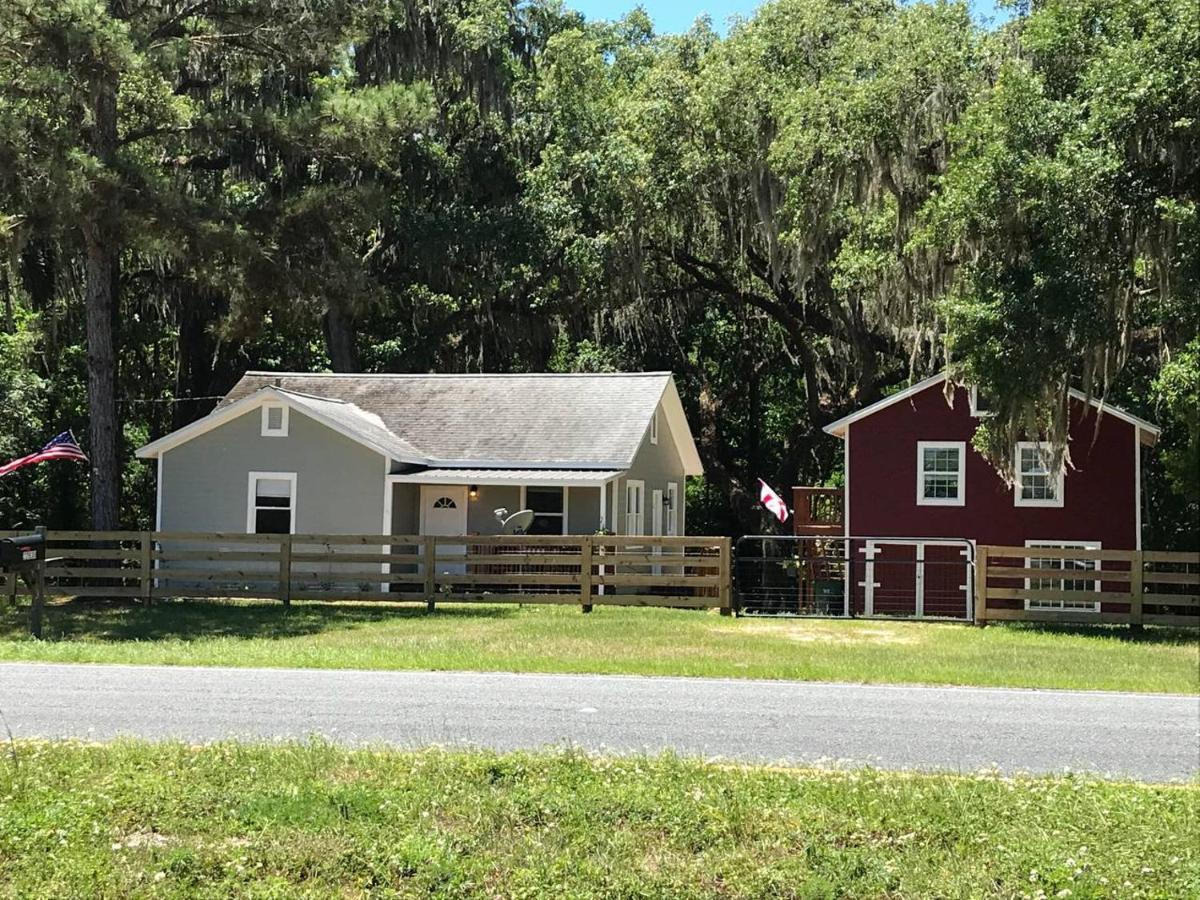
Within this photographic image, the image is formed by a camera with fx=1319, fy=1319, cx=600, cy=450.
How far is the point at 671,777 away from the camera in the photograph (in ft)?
22.5

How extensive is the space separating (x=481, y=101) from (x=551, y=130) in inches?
85.0

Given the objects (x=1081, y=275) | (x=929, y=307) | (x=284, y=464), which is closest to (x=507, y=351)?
(x=284, y=464)

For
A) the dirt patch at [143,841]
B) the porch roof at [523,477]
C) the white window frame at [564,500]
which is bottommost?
the dirt patch at [143,841]

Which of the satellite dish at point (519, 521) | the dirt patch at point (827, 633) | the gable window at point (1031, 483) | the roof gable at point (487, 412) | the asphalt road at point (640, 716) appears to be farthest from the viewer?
the gable window at point (1031, 483)

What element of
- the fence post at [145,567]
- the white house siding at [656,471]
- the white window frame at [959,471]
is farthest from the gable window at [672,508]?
the fence post at [145,567]

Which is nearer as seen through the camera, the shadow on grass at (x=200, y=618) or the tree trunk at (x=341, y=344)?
the shadow on grass at (x=200, y=618)

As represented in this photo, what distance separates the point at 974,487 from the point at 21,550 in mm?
17403

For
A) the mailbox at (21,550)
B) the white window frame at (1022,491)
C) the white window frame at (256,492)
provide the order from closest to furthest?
the mailbox at (21,550), the white window frame at (256,492), the white window frame at (1022,491)

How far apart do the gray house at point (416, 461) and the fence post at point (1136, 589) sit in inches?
349

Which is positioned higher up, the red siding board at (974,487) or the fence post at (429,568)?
the red siding board at (974,487)

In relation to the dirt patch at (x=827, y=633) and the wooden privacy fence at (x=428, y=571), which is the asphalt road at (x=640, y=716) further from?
the wooden privacy fence at (x=428, y=571)

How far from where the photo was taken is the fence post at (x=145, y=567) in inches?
795

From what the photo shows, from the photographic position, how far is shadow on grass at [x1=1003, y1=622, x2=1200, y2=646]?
17547 millimetres

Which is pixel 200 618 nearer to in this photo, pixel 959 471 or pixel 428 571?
pixel 428 571
